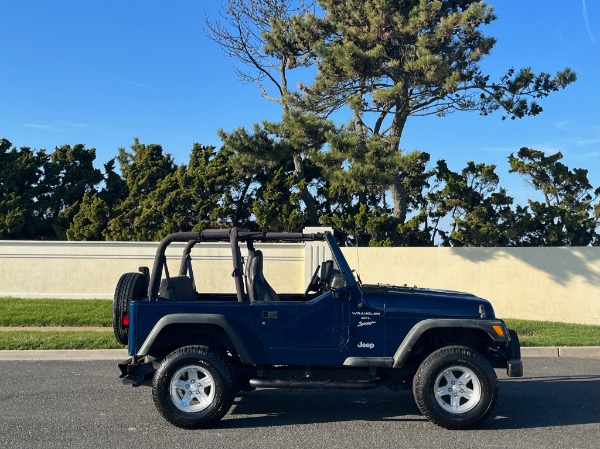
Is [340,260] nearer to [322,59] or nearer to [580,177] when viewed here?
[322,59]

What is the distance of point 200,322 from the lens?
5969 millimetres

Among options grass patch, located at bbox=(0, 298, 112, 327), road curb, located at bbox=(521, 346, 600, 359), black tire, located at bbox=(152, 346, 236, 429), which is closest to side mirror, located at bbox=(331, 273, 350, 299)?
black tire, located at bbox=(152, 346, 236, 429)

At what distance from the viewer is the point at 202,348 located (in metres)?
6.09

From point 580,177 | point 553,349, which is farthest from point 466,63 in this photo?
point 553,349

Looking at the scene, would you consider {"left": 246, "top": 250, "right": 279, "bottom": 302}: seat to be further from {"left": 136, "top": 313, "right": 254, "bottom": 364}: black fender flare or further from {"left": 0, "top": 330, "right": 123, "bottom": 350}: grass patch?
{"left": 0, "top": 330, "right": 123, "bottom": 350}: grass patch

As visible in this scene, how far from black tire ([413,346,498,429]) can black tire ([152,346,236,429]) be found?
1.85 metres

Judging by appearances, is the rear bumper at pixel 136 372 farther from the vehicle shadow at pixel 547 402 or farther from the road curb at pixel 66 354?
the road curb at pixel 66 354

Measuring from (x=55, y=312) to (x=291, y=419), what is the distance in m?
10.1

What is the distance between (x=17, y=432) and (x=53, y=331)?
23.5 ft

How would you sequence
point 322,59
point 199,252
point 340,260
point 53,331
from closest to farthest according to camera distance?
point 340,260 → point 53,331 → point 322,59 → point 199,252

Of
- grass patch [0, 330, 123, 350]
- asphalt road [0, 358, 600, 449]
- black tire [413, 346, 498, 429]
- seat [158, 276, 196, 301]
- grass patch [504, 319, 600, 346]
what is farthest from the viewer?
grass patch [504, 319, 600, 346]

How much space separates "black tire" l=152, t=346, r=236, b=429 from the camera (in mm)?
5922

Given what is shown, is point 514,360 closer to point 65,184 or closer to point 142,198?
point 142,198

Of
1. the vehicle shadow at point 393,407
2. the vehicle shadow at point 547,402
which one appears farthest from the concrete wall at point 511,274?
the vehicle shadow at point 393,407
